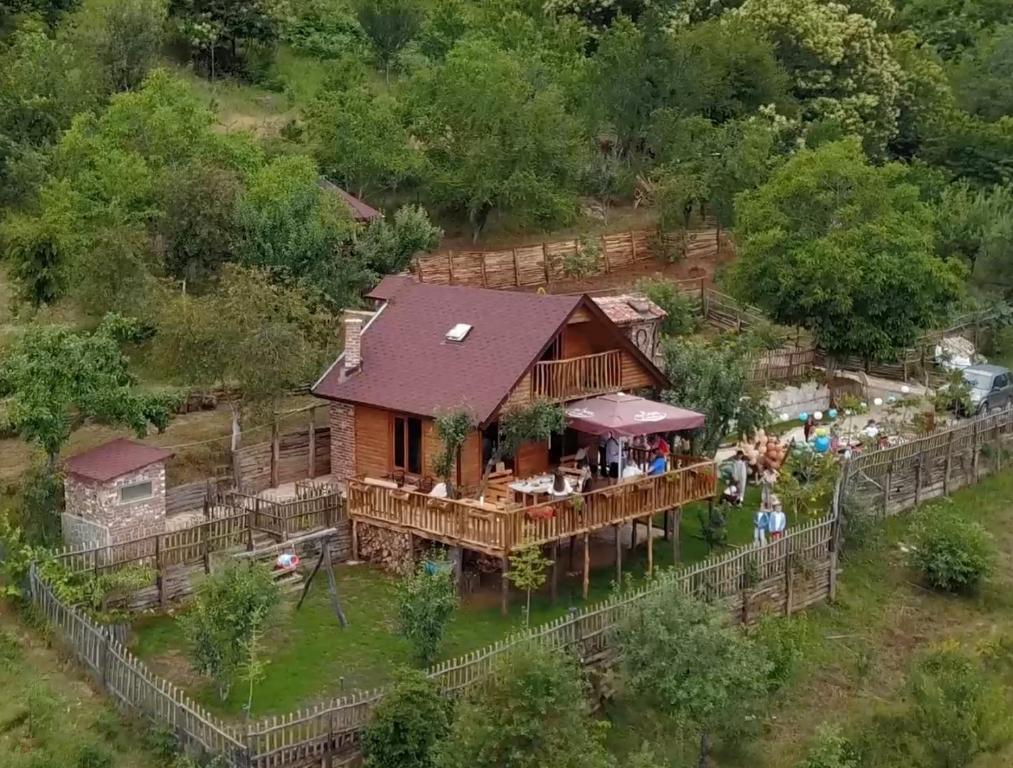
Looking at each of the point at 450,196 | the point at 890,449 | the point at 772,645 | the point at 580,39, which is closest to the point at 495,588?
the point at 772,645

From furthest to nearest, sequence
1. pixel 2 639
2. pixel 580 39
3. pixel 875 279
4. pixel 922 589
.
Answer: pixel 580 39, pixel 875 279, pixel 922 589, pixel 2 639

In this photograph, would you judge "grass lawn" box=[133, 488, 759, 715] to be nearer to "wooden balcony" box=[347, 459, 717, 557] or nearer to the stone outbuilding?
"wooden balcony" box=[347, 459, 717, 557]

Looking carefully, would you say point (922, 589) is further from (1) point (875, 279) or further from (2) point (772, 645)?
(1) point (875, 279)

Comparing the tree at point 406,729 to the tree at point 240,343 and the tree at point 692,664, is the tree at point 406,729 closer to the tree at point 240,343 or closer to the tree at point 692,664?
the tree at point 692,664

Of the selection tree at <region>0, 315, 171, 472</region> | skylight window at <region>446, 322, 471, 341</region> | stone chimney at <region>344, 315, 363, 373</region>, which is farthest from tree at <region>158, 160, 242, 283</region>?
skylight window at <region>446, 322, 471, 341</region>

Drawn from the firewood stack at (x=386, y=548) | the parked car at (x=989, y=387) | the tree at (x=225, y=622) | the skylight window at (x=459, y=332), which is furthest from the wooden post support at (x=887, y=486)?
the tree at (x=225, y=622)

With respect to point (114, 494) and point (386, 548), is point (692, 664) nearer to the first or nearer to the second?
point (386, 548)

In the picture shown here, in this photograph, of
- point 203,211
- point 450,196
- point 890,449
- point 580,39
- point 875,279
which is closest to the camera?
point 890,449

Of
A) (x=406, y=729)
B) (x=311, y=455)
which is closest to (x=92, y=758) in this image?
(x=406, y=729)
